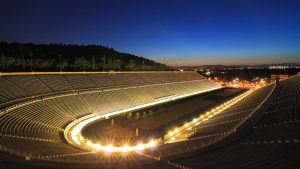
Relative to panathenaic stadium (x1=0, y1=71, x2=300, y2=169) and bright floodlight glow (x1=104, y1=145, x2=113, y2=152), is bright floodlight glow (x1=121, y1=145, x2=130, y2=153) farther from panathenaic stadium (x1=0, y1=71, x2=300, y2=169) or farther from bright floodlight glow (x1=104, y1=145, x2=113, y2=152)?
bright floodlight glow (x1=104, y1=145, x2=113, y2=152)

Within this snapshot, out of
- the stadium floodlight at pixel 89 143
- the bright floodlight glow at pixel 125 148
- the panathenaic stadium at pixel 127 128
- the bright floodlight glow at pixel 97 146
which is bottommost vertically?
the bright floodlight glow at pixel 125 148

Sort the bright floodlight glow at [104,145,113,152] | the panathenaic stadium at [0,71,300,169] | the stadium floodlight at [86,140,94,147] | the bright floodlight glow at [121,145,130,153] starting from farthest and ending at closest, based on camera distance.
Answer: the stadium floodlight at [86,140,94,147], the bright floodlight glow at [121,145,130,153], the bright floodlight glow at [104,145,113,152], the panathenaic stadium at [0,71,300,169]

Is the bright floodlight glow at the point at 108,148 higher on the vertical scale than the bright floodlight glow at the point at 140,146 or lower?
higher

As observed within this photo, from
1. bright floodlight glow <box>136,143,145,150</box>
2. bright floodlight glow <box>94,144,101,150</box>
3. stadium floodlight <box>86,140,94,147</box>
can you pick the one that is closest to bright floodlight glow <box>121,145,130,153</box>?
bright floodlight glow <box>136,143,145,150</box>

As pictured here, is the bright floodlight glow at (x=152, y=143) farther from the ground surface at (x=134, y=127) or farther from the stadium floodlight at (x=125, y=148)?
the stadium floodlight at (x=125, y=148)

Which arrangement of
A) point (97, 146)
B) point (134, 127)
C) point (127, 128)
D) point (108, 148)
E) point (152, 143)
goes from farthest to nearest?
point (134, 127)
point (127, 128)
point (152, 143)
point (97, 146)
point (108, 148)

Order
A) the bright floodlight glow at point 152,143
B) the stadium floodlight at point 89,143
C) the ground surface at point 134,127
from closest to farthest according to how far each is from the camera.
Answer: the stadium floodlight at point 89,143, the bright floodlight glow at point 152,143, the ground surface at point 134,127

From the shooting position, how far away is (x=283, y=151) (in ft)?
24.5

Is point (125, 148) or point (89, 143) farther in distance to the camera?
point (89, 143)

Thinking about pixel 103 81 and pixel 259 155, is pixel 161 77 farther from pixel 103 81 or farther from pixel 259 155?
pixel 259 155

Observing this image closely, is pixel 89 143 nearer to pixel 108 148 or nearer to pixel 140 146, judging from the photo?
pixel 108 148

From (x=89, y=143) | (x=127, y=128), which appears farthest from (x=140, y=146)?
(x=127, y=128)

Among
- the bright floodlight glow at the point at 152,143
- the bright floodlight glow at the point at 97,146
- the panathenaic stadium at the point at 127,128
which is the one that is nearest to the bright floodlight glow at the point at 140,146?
the panathenaic stadium at the point at 127,128

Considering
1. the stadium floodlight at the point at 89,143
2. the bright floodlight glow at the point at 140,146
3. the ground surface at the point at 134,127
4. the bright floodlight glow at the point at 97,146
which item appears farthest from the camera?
the ground surface at the point at 134,127
